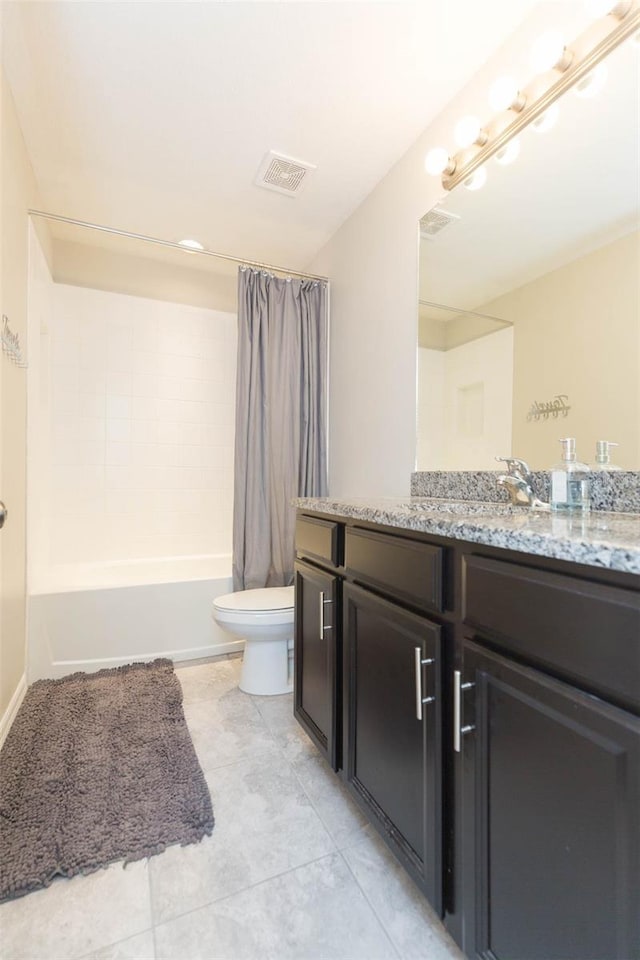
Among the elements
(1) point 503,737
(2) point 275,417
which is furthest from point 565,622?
(2) point 275,417

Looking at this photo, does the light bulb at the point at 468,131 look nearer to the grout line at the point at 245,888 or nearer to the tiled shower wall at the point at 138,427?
the tiled shower wall at the point at 138,427

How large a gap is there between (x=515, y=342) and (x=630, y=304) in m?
0.35

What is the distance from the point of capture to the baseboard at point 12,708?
1562 millimetres

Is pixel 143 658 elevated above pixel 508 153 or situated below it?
below

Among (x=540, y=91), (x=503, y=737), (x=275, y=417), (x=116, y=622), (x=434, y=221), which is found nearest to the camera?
(x=503, y=737)

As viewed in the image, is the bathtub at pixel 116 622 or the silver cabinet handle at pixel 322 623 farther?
the bathtub at pixel 116 622

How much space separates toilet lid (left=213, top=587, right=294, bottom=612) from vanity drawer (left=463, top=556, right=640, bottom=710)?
125 centimetres

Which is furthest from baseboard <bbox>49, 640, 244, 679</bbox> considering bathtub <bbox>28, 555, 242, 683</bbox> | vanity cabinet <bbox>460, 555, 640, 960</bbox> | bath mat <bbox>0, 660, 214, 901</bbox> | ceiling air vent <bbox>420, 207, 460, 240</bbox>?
ceiling air vent <bbox>420, 207, 460, 240</bbox>

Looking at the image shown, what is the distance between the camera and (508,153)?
1355 millimetres

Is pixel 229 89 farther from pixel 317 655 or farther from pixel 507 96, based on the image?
pixel 317 655

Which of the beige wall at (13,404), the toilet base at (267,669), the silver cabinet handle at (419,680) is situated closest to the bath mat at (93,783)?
the beige wall at (13,404)

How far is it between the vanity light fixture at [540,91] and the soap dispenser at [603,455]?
0.93 meters

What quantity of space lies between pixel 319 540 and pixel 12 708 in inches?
56.9

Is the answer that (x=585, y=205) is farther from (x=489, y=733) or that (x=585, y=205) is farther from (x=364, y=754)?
(x=364, y=754)
